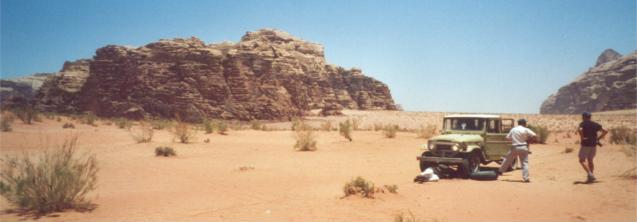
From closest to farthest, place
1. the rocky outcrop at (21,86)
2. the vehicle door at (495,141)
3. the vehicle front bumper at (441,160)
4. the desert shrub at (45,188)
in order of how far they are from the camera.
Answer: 1. the desert shrub at (45,188)
2. the vehicle front bumper at (441,160)
3. the vehicle door at (495,141)
4. the rocky outcrop at (21,86)

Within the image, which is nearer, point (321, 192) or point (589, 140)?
point (321, 192)

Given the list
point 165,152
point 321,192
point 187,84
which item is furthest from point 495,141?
point 187,84

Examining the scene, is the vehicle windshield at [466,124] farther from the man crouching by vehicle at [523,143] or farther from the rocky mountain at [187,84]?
the rocky mountain at [187,84]

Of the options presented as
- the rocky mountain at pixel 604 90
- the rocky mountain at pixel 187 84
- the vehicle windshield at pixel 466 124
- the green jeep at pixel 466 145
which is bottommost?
the green jeep at pixel 466 145

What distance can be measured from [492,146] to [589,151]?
93.6 inches

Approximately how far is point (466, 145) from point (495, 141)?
5.53 ft

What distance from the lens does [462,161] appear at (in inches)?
396

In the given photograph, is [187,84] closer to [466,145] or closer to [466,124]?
[466,124]

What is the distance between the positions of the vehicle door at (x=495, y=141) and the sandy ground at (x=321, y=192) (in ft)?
2.38

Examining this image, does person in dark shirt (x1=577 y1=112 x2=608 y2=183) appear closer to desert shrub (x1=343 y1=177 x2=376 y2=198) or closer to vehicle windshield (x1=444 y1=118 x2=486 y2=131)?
vehicle windshield (x1=444 y1=118 x2=486 y2=131)

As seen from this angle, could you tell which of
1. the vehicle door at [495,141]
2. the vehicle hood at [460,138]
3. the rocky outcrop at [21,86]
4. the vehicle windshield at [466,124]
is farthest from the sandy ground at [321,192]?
the rocky outcrop at [21,86]

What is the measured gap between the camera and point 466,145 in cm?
1044

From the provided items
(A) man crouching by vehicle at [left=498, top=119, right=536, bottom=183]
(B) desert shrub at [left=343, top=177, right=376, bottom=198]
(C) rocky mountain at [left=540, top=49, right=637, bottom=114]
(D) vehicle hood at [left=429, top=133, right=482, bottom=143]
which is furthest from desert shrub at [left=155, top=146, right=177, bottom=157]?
(C) rocky mountain at [left=540, top=49, right=637, bottom=114]

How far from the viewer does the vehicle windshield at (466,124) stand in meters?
11.6
